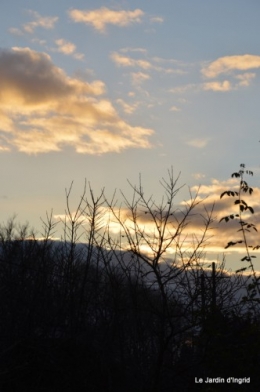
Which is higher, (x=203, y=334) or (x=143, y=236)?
(x=143, y=236)

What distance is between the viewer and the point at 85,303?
1864 cm

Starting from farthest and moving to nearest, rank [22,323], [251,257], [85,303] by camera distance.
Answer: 1. [85,303]
2. [22,323]
3. [251,257]

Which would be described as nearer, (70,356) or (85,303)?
(70,356)

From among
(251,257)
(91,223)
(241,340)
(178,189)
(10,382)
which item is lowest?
(10,382)

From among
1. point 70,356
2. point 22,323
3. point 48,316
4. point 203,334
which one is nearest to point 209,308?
point 203,334

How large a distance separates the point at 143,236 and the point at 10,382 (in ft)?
17.4

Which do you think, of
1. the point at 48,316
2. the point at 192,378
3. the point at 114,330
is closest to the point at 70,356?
the point at 114,330

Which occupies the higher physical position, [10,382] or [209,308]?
[209,308]

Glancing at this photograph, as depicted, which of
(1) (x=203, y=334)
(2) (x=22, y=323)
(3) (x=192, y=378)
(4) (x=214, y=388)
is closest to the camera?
(4) (x=214, y=388)

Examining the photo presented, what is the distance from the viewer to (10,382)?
38.8 ft

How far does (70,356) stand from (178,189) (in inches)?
206

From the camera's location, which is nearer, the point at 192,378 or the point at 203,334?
the point at 203,334

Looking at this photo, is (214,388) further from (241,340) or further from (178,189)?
(178,189)

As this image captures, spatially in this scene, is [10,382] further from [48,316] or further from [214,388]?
[48,316]
